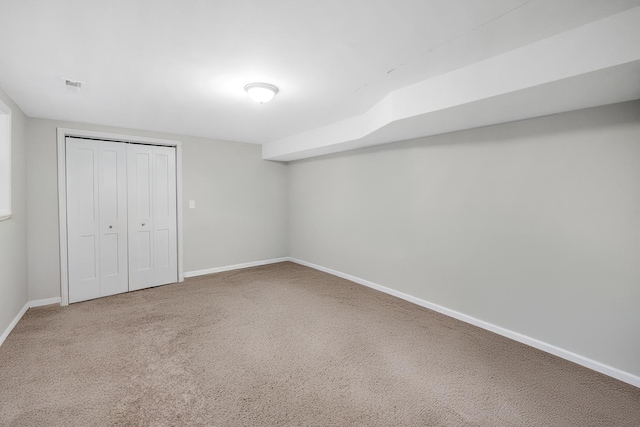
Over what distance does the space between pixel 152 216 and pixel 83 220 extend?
81 centimetres

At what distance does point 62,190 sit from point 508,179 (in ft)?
17.0

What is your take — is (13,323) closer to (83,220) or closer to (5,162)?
(83,220)

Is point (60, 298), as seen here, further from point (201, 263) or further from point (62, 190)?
point (201, 263)

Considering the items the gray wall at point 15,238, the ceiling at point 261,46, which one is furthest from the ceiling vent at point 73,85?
the gray wall at point 15,238

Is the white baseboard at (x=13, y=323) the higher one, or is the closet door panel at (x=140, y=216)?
the closet door panel at (x=140, y=216)

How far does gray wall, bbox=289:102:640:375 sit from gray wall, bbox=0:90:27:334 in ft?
13.2

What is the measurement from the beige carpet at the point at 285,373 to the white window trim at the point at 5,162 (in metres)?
1.26

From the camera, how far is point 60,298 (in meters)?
3.65

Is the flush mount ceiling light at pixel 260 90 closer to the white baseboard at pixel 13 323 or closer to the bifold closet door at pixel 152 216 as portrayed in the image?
the bifold closet door at pixel 152 216

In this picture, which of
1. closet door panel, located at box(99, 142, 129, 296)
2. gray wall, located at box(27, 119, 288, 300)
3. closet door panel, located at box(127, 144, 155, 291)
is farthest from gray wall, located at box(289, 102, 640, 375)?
closet door panel, located at box(99, 142, 129, 296)

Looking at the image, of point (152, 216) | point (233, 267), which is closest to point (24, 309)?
point (152, 216)

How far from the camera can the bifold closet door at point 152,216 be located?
4.14 meters

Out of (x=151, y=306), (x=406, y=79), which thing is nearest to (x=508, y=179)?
(x=406, y=79)

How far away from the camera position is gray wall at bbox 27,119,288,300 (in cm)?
349
